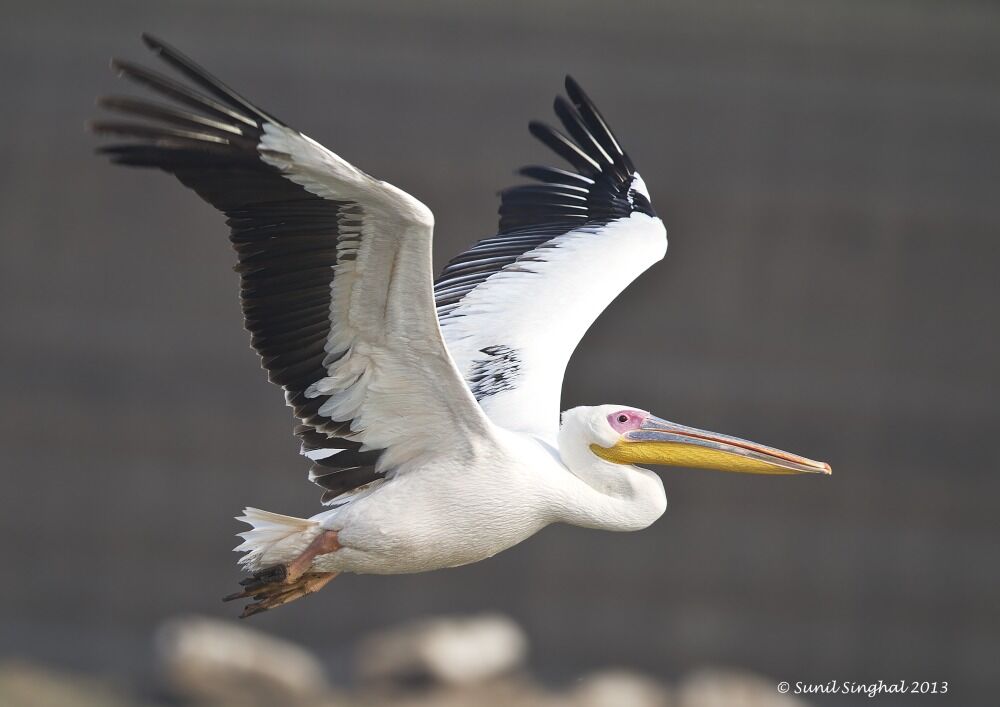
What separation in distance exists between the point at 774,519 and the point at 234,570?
12.7 feet

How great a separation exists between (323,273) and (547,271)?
1836mm

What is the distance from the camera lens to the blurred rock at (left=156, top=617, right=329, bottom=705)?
10.4m

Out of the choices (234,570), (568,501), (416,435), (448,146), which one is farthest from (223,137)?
(234,570)

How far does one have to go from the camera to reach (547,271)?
21.5 feet

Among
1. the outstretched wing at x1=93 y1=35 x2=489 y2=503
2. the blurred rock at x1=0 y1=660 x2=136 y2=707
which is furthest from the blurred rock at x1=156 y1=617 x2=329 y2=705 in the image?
the outstretched wing at x1=93 y1=35 x2=489 y2=503

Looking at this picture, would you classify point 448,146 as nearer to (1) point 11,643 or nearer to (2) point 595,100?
(2) point 595,100

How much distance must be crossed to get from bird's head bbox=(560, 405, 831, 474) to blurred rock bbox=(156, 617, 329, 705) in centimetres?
556

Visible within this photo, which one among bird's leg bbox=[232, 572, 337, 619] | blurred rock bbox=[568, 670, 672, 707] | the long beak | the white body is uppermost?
the long beak

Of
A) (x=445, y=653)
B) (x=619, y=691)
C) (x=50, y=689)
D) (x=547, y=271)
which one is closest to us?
(x=547, y=271)

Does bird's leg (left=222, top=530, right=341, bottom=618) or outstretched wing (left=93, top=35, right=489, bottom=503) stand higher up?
outstretched wing (left=93, top=35, right=489, bottom=503)

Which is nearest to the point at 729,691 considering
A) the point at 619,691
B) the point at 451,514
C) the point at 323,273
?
the point at 619,691

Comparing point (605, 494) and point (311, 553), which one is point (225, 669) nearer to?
point (311, 553)

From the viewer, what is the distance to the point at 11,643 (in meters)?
11.4

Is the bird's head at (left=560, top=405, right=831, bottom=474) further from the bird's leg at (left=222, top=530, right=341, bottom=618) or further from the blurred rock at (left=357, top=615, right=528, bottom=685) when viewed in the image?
the blurred rock at (left=357, top=615, right=528, bottom=685)
